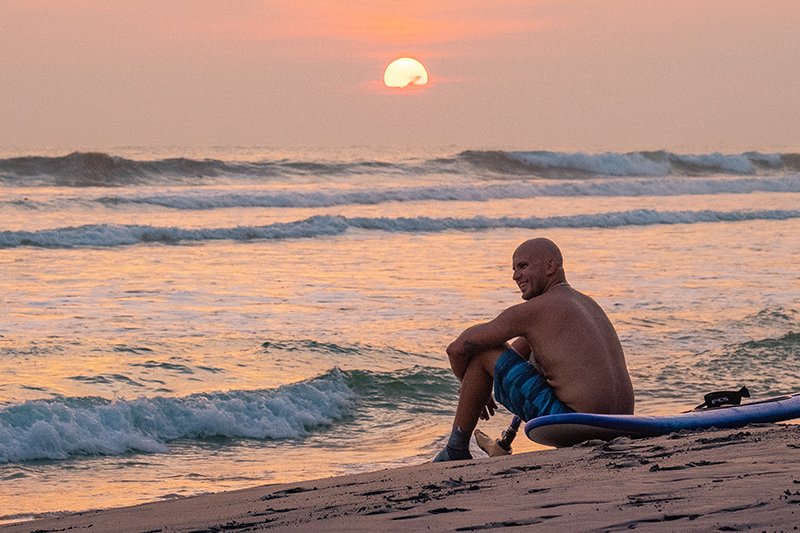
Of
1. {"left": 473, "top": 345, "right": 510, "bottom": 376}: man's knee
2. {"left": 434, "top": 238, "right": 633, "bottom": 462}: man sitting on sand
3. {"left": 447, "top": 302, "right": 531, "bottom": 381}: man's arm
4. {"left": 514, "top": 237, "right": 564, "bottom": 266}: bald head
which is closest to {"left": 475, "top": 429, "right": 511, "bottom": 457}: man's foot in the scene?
{"left": 434, "top": 238, "right": 633, "bottom": 462}: man sitting on sand

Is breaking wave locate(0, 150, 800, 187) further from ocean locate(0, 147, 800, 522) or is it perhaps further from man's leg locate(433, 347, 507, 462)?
man's leg locate(433, 347, 507, 462)

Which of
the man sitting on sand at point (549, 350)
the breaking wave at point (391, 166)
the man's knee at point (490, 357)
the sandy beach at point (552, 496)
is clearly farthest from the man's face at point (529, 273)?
the breaking wave at point (391, 166)

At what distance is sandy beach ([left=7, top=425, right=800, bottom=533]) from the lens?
2977 mm

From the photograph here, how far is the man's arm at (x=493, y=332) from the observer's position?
501 centimetres

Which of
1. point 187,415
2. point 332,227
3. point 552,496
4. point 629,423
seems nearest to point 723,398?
point 629,423

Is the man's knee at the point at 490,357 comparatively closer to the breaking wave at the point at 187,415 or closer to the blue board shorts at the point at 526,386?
the blue board shorts at the point at 526,386

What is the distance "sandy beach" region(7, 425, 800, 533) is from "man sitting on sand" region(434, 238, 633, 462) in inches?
11.1

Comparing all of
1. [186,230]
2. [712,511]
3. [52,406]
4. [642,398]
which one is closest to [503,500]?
[712,511]

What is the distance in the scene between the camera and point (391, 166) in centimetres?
4153

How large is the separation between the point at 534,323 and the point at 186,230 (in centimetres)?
1826

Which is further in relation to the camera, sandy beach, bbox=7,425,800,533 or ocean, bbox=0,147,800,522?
ocean, bbox=0,147,800,522

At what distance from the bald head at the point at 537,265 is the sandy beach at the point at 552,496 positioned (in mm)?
733

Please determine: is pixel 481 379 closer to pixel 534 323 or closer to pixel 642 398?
pixel 534 323

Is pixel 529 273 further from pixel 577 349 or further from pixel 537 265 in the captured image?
pixel 577 349
